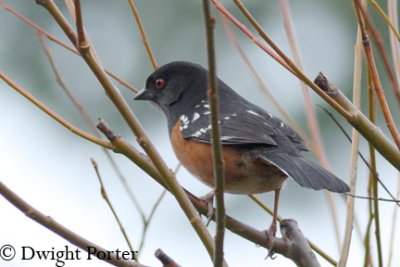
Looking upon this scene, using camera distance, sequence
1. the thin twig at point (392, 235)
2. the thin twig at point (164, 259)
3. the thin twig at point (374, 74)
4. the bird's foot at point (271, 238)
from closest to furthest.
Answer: the thin twig at point (164, 259) < the thin twig at point (374, 74) < the thin twig at point (392, 235) < the bird's foot at point (271, 238)

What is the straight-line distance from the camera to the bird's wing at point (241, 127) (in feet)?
10.5

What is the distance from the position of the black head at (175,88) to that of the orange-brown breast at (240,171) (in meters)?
0.68

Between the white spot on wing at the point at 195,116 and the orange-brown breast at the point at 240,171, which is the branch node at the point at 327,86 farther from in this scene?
the white spot on wing at the point at 195,116

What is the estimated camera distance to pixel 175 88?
397 centimetres

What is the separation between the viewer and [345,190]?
99.3 inches

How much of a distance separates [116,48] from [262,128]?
5.20 metres

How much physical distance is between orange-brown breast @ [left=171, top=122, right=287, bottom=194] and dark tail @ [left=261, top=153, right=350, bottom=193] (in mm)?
88

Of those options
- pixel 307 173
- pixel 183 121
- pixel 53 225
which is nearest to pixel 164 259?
pixel 53 225

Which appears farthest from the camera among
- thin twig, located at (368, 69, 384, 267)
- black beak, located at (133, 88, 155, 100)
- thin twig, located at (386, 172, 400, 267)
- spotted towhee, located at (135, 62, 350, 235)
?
black beak, located at (133, 88, 155, 100)

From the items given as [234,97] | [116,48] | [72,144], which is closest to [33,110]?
[72,144]

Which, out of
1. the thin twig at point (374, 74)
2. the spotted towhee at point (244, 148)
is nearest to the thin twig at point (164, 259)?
the thin twig at point (374, 74)

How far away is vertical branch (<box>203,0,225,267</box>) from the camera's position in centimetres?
150

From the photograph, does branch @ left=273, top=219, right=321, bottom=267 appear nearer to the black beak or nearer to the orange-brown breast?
the orange-brown breast

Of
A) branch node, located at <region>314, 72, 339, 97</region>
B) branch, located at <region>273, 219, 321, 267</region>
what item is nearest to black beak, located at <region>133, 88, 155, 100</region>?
branch, located at <region>273, 219, 321, 267</region>
